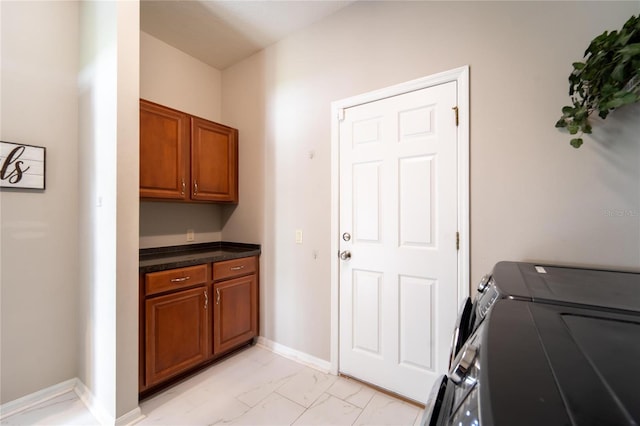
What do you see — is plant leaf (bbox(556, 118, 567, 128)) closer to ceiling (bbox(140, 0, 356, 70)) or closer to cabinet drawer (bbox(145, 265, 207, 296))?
ceiling (bbox(140, 0, 356, 70))

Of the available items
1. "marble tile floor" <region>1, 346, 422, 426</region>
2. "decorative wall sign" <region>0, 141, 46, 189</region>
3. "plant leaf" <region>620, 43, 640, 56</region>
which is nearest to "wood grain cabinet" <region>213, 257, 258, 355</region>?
"marble tile floor" <region>1, 346, 422, 426</region>

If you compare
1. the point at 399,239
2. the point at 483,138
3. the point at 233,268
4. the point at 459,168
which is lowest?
the point at 233,268

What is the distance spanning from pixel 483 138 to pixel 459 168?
0.20 meters

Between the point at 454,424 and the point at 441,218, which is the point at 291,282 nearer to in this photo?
the point at 441,218

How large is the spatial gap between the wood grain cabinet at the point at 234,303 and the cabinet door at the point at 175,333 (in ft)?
0.37

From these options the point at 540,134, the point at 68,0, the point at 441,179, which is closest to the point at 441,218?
the point at 441,179

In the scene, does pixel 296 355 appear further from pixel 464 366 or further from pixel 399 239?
pixel 464 366

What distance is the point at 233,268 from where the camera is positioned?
227 centimetres

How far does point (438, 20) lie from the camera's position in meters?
1.64

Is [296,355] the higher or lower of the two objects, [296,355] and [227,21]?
the lower

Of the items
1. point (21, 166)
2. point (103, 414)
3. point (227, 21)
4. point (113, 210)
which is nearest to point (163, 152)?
point (113, 210)

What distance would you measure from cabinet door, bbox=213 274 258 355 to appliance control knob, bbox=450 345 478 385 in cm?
195

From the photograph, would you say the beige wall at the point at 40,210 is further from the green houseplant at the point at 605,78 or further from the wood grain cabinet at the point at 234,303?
the green houseplant at the point at 605,78

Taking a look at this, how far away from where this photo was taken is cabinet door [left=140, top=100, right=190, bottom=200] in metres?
1.93
